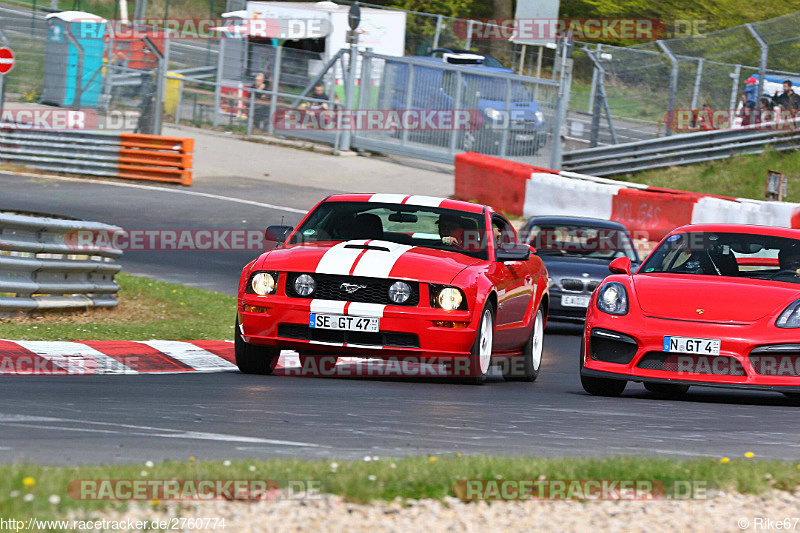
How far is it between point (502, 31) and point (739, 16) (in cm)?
1226

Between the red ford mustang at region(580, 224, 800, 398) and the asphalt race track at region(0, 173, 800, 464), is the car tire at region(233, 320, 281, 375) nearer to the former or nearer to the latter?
the asphalt race track at region(0, 173, 800, 464)

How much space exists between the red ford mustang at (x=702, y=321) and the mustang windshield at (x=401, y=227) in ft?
3.96

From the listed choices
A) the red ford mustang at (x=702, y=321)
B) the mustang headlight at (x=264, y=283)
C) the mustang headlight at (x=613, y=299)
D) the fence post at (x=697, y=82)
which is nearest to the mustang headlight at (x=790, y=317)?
the red ford mustang at (x=702, y=321)

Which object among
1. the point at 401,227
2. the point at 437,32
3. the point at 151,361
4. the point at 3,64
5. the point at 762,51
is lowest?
the point at 151,361

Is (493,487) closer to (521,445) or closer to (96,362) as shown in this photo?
(521,445)

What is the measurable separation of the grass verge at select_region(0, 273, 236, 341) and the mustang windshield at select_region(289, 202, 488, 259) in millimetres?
1882

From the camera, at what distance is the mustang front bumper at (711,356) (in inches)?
326

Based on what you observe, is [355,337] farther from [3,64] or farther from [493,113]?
[493,113]

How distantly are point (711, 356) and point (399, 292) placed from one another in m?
2.11

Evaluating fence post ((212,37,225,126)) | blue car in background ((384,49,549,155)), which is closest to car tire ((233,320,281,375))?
blue car in background ((384,49,549,155))

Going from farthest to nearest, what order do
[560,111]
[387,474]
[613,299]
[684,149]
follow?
1. [560,111]
2. [684,149]
3. [613,299]
4. [387,474]

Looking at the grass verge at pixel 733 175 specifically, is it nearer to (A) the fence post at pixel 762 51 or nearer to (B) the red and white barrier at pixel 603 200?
(A) the fence post at pixel 762 51

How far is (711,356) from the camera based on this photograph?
834 cm

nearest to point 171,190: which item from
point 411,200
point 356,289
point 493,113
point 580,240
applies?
point 493,113
